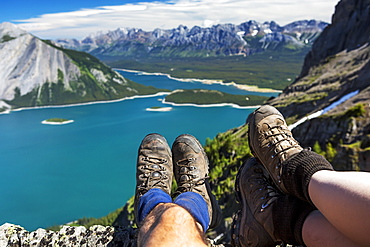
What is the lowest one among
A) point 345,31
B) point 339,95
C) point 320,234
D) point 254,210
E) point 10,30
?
point 339,95

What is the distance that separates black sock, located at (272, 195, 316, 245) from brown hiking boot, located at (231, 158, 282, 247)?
8 centimetres

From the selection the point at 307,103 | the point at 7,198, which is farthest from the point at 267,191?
the point at 7,198

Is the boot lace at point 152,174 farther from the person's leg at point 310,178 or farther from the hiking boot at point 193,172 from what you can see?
the person's leg at point 310,178

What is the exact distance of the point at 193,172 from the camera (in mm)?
3873

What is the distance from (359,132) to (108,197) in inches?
1433

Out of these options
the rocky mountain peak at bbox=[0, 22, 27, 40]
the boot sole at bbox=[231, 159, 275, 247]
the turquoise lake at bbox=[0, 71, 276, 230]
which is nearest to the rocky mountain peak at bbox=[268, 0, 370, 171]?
the boot sole at bbox=[231, 159, 275, 247]

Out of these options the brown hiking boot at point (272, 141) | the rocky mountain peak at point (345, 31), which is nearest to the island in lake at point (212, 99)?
the rocky mountain peak at point (345, 31)

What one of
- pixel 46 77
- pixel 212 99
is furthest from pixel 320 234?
pixel 46 77

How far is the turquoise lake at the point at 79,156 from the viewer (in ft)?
129

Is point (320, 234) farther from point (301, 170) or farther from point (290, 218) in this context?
point (301, 170)

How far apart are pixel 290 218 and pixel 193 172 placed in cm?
140

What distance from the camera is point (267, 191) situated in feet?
10.8

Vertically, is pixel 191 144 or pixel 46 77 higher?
pixel 191 144

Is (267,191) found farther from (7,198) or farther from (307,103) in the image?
(7,198)
